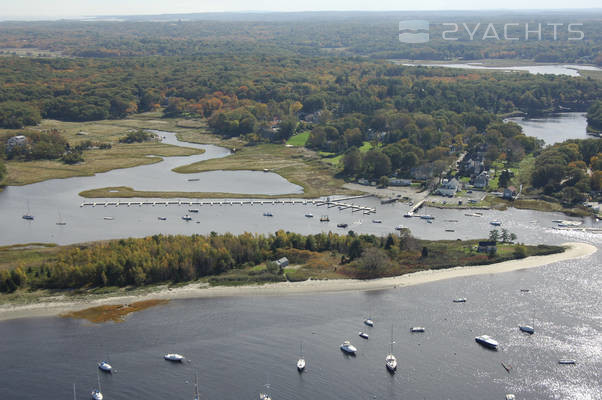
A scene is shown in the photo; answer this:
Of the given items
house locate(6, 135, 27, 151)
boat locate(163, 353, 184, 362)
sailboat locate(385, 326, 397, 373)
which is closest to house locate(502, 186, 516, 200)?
sailboat locate(385, 326, 397, 373)

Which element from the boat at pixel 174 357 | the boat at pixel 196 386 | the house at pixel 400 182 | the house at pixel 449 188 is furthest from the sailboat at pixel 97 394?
the house at pixel 400 182

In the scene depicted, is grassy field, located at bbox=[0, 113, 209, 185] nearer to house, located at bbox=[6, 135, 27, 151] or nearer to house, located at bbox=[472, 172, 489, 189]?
house, located at bbox=[6, 135, 27, 151]

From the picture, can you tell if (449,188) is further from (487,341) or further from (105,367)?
(105,367)

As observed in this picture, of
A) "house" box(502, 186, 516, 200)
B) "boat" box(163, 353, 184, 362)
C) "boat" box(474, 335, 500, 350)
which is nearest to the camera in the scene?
"boat" box(163, 353, 184, 362)

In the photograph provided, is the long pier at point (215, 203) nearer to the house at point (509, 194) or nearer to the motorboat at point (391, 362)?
the house at point (509, 194)

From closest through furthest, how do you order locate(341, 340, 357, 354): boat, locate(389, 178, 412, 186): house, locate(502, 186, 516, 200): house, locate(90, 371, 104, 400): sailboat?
locate(90, 371, 104, 400): sailboat → locate(341, 340, 357, 354): boat → locate(502, 186, 516, 200): house → locate(389, 178, 412, 186): house

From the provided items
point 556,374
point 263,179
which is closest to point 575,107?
point 263,179

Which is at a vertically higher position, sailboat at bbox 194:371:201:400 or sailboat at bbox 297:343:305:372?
sailboat at bbox 297:343:305:372

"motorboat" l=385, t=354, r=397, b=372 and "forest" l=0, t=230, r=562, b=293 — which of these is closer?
"motorboat" l=385, t=354, r=397, b=372

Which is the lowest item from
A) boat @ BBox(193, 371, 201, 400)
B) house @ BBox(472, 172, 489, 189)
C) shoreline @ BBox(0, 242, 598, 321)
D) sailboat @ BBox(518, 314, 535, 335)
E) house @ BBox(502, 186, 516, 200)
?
boat @ BBox(193, 371, 201, 400)
